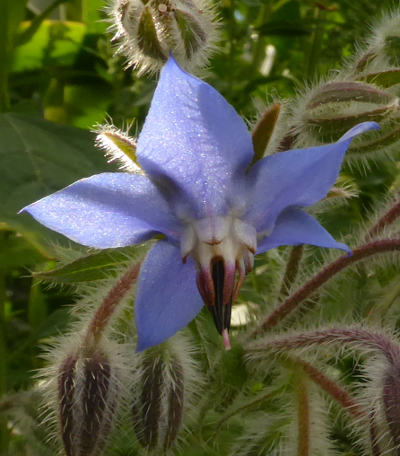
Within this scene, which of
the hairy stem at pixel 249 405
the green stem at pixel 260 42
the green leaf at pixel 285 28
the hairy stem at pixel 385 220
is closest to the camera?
the hairy stem at pixel 249 405

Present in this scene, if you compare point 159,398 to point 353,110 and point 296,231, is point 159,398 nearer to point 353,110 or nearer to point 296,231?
point 296,231

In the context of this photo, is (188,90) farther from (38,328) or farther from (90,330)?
(38,328)

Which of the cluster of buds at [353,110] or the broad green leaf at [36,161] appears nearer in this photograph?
the cluster of buds at [353,110]

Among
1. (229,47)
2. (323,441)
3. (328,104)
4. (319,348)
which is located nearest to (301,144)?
(328,104)

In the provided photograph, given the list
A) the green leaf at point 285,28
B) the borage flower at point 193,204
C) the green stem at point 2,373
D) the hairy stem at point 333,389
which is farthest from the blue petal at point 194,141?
the green leaf at point 285,28

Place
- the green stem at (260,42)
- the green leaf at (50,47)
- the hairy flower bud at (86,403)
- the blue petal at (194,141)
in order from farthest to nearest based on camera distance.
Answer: the green stem at (260,42)
the green leaf at (50,47)
the hairy flower bud at (86,403)
the blue petal at (194,141)

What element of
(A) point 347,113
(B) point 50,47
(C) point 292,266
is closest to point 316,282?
(C) point 292,266

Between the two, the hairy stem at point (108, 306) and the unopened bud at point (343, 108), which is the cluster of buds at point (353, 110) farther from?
the hairy stem at point (108, 306)
